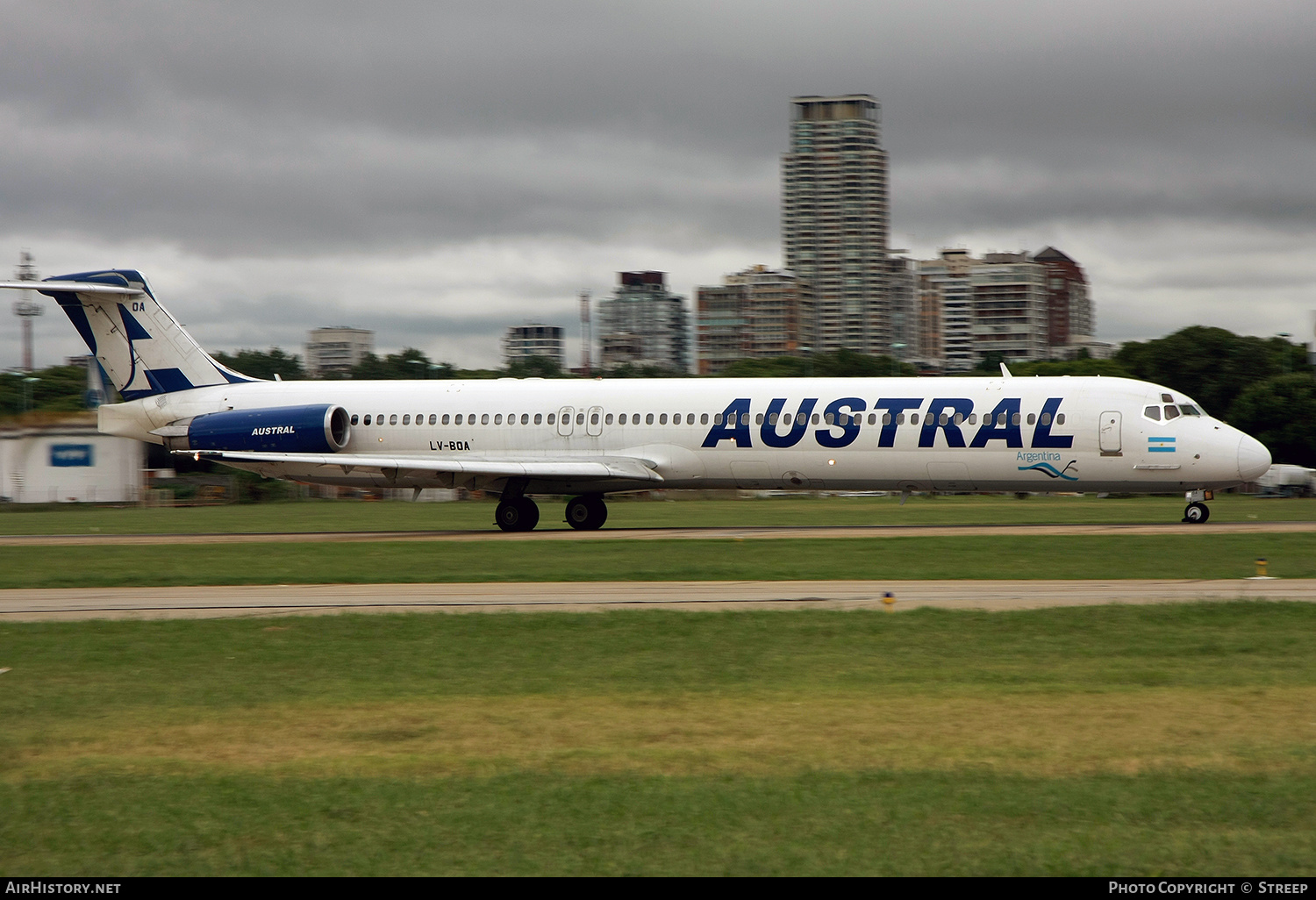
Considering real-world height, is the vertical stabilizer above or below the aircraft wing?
above

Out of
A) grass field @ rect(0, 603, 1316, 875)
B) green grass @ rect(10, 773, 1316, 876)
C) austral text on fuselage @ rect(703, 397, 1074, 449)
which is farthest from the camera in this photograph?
austral text on fuselage @ rect(703, 397, 1074, 449)

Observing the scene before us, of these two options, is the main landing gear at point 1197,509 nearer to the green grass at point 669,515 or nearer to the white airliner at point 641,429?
the white airliner at point 641,429

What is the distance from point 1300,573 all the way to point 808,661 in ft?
35.3

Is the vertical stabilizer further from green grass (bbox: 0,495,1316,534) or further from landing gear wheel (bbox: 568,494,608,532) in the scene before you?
landing gear wheel (bbox: 568,494,608,532)

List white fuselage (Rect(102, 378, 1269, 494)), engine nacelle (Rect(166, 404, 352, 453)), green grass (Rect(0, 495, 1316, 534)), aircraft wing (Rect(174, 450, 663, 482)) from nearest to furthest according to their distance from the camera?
white fuselage (Rect(102, 378, 1269, 494)) < aircraft wing (Rect(174, 450, 663, 482)) < engine nacelle (Rect(166, 404, 352, 453)) < green grass (Rect(0, 495, 1316, 534))

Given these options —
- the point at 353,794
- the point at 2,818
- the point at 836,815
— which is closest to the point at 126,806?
the point at 2,818

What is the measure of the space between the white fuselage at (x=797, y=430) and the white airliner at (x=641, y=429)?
1.6 inches

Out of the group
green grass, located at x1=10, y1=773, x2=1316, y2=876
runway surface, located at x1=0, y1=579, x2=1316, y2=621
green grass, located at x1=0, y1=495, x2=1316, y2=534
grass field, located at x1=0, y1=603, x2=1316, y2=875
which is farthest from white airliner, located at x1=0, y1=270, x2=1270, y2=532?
green grass, located at x1=10, y1=773, x2=1316, y2=876

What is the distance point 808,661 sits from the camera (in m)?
12.3

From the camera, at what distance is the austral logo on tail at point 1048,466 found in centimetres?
2878

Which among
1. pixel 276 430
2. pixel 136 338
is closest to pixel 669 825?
pixel 276 430

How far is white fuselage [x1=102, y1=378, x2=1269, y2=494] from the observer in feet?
93.7

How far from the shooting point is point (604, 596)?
17.5 meters

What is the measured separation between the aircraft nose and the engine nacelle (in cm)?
2234
